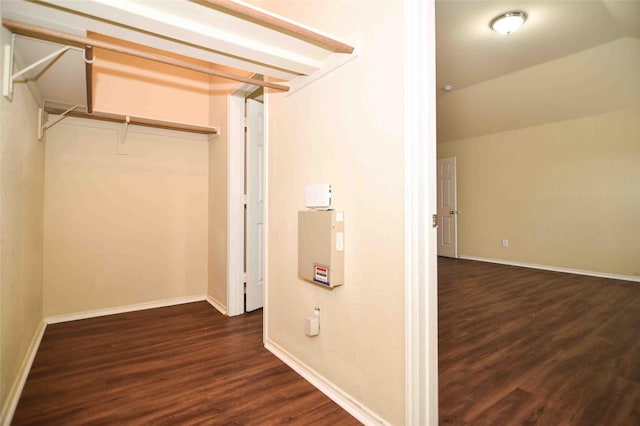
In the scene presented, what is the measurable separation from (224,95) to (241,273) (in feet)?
6.06

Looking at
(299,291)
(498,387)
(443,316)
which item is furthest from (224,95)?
(498,387)

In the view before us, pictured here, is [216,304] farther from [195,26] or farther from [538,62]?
[538,62]

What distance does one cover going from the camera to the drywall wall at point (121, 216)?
2871 mm

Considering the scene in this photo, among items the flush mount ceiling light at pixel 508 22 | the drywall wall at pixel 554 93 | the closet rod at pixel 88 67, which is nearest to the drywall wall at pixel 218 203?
the closet rod at pixel 88 67

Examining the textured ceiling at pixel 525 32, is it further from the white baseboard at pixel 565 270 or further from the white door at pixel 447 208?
the white baseboard at pixel 565 270

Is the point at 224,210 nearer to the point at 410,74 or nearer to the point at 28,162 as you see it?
the point at 28,162

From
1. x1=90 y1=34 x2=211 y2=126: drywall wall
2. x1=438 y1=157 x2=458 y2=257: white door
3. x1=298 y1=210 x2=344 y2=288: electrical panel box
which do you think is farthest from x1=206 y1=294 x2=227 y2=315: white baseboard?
x1=438 y1=157 x2=458 y2=257: white door

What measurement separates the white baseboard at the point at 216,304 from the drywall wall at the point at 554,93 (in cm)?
410

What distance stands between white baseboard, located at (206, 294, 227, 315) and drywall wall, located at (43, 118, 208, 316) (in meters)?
0.15

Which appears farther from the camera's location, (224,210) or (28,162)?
(224,210)

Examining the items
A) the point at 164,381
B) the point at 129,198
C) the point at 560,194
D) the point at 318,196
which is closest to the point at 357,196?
the point at 318,196

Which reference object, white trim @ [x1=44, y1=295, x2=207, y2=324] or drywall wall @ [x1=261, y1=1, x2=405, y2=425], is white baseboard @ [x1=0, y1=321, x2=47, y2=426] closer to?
white trim @ [x1=44, y1=295, x2=207, y2=324]

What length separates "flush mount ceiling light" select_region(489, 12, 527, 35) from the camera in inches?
108

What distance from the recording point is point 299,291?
2035 mm
